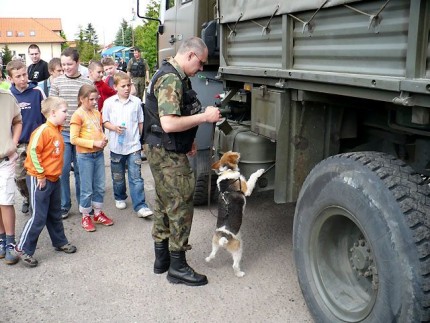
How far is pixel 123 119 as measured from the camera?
193 inches

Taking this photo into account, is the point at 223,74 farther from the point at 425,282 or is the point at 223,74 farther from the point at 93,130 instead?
the point at 425,282

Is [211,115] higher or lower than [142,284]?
higher

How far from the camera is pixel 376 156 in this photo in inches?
95.3

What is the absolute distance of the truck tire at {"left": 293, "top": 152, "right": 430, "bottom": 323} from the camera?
2.06 m

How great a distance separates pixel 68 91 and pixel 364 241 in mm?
3501

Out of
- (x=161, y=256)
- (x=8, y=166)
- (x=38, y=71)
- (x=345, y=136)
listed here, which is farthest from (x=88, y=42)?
(x=345, y=136)

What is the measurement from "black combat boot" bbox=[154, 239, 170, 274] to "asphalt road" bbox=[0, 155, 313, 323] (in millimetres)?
64

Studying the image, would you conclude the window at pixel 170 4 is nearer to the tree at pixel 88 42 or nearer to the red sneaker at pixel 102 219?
the red sneaker at pixel 102 219

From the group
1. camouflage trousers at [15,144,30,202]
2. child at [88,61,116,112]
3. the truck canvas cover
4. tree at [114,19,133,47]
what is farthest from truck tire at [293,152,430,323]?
tree at [114,19,133,47]

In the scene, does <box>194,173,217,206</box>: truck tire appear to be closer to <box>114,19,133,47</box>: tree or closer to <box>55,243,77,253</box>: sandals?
<box>55,243,77,253</box>: sandals

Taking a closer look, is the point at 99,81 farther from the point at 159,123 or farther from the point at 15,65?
the point at 159,123

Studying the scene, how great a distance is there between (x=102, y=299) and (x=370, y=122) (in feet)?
7.13

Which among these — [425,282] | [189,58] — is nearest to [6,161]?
[189,58]

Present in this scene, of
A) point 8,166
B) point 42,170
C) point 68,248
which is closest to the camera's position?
point 42,170
